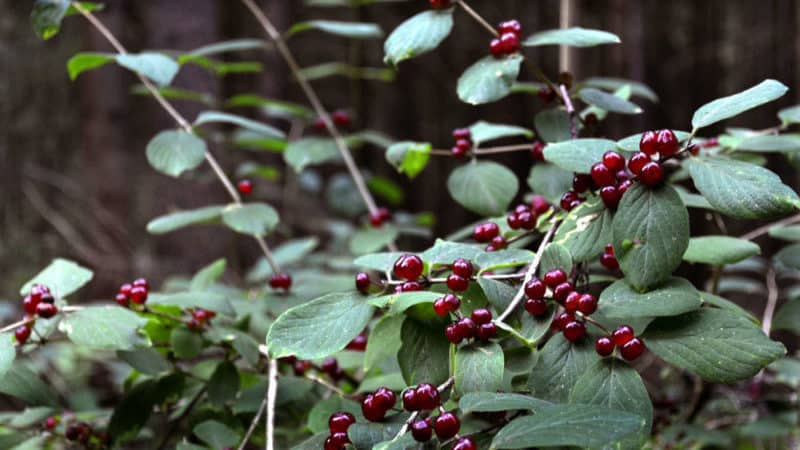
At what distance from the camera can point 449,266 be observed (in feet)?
2.30

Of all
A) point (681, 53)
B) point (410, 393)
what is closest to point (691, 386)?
point (410, 393)

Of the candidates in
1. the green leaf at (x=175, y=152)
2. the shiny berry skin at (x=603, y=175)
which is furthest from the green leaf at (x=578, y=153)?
the green leaf at (x=175, y=152)

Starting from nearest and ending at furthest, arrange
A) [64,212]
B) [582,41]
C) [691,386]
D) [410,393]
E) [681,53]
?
1. [410,393]
2. [582,41]
3. [691,386]
4. [681,53]
5. [64,212]

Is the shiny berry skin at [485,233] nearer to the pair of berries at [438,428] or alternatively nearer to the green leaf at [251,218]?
the pair of berries at [438,428]

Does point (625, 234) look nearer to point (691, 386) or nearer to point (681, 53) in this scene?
point (691, 386)

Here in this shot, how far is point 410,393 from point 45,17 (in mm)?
853

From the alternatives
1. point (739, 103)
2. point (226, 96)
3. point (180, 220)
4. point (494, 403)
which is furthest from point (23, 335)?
point (226, 96)

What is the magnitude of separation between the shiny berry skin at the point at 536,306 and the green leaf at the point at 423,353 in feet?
0.26

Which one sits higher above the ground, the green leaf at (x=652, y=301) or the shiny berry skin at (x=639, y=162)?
the shiny berry skin at (x=639, y=162)

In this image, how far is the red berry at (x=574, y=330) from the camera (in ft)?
1.95

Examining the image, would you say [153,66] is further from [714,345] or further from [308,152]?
[714,345]

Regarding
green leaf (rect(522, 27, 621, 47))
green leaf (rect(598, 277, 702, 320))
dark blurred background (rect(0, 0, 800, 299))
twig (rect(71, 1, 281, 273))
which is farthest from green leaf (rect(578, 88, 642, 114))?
dark blurred background (rect(0, 0, 800, 299))

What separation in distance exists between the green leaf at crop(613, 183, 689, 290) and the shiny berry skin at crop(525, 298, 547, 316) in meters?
0.07

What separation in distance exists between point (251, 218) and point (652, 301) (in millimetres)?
674
